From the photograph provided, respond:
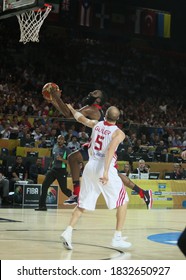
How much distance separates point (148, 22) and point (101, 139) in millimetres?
29906

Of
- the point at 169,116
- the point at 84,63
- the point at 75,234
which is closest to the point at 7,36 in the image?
the point at 84,63

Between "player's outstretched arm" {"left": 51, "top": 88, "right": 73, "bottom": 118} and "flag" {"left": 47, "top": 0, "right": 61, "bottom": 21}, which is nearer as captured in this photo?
"player's outstretched arm" {"left": 51, "top": 88, "right": 73, "bottom": 118}

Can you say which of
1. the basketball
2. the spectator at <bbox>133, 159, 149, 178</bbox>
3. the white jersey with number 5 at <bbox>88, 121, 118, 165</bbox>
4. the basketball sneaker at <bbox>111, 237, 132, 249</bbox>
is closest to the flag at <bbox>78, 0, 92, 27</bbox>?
the spectator at <bbox>133, 159, 149, 178</bbox>

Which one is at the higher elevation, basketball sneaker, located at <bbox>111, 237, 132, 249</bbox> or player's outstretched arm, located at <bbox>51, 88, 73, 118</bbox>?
player's outstretched arm, located at <bbox>51, 88, 73, 118</bbox>

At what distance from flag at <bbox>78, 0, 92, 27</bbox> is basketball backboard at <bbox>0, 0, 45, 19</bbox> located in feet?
70.7

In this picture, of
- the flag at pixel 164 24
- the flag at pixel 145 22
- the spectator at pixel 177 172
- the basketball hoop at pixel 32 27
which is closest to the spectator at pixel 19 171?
the basketball hoop at pixel 32 27

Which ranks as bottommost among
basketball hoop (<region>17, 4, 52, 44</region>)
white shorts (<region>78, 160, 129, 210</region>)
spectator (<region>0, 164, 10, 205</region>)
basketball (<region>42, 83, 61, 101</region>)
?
spectator (<region>0, 164, 10, 205</region>)

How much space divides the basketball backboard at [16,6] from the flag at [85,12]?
70.7 ft

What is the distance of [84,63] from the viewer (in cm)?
3500

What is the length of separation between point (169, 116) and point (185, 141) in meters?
6.12

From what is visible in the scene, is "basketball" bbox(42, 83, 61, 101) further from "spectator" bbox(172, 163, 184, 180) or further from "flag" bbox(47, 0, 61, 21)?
"flag" bbox(47, 0, 61, 21)

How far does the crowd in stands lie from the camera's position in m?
21.6

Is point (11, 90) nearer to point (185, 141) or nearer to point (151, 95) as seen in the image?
point (185, 141)

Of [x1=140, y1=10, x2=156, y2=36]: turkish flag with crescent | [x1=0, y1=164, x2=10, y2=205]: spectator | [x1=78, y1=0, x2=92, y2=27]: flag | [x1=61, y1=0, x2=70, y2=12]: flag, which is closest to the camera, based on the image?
[x1=0, y1=164, x2=10, y2=205]: spectator
